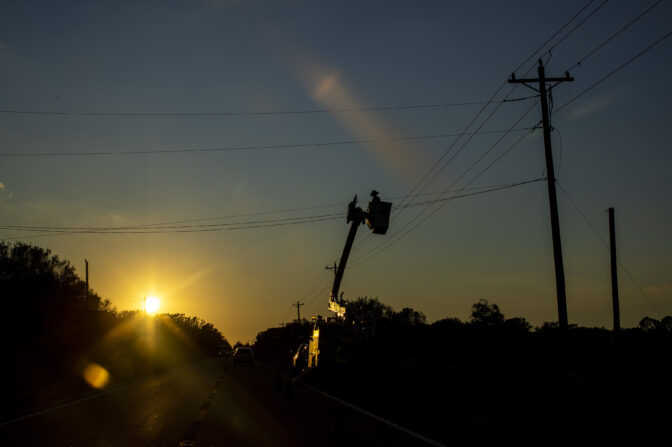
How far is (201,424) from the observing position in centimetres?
1220

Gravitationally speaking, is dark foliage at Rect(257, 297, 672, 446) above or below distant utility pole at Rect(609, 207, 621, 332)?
below

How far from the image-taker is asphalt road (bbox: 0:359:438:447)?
396 inches

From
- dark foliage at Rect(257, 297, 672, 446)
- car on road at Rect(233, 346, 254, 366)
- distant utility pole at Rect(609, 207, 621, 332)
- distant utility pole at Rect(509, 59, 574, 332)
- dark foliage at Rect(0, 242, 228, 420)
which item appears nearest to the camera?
dark foliage at Rect(257, 297, 672, 446)

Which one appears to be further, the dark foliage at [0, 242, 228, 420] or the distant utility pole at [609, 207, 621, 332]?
the distant utility pole at [609, 207, 621, 332]

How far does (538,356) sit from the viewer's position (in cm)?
6359

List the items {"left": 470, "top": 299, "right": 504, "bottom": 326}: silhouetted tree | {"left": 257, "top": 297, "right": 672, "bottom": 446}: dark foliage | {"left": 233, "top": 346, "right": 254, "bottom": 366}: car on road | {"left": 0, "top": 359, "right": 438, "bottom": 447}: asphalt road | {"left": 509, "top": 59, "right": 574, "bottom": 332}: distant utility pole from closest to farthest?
{"left": 0, "top": 359, "right": 438, "bottom": 447}: asphalt road
{"left": 257, "top": 297, "right": 672, "bottom": 446}: dark foliage
{"left": 509, "top": 59, "right": 574, "bottom": 332}: distant utility pole
{"left": 233, "top": 346, "right": 254, "bottom": 366}: car on road
{"left": 470, "top": 299, "right": 504, "bottom": 326}: silhouetted tree

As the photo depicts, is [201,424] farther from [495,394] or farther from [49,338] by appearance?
[49,338]

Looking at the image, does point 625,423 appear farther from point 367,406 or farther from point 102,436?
point 102,436

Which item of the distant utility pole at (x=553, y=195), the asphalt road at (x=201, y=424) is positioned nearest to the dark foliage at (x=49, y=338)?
the asphalt road at (x=201, y=424)

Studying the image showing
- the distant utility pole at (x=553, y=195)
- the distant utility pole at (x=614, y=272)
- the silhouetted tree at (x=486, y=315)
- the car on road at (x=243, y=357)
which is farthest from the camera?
the silhouetted tree at (x=486, y=315)

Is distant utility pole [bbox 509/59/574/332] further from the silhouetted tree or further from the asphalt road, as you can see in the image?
the silhouetted tree

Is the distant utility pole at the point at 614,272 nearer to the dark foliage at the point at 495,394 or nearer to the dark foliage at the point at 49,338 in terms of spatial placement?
the dark foliage at the point at 495,394

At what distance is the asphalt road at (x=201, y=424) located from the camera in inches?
396

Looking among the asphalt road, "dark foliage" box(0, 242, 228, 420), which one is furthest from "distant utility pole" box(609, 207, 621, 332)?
"dark foliage" box(0, 242, 228, 420)
